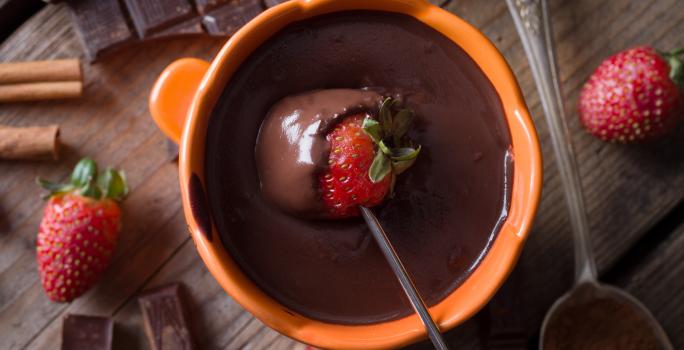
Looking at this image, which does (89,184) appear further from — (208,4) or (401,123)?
(401,123)

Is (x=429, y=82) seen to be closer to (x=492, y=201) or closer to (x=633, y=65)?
(x=492, y=201)

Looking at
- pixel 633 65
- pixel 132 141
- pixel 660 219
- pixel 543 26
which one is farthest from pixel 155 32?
pixel 660 219

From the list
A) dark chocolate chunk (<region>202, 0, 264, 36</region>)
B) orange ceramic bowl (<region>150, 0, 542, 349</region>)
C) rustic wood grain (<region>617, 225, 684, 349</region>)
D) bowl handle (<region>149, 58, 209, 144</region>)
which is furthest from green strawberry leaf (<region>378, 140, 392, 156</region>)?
rustic wood grain (<region>617, 225, 684, 349</region>)

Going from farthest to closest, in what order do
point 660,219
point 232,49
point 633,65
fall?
point 660,219 → point 633,65 → point 232,49

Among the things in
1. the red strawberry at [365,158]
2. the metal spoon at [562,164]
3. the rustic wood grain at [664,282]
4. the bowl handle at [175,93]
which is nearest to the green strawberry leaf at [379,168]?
the red strawberry at [365,158]

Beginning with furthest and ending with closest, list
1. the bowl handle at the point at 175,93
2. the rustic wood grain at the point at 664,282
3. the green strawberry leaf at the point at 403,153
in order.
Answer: the rustic wood grain at the point at 664,282 → the bowl handle at the point at 175,93 → the green strawberry leaf at the point at 403,153

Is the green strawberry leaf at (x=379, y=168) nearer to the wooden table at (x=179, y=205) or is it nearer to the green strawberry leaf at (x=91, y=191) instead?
the wooden table at (x=179, y=205)

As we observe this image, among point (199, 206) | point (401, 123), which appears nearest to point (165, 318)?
point (199, 206)
